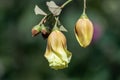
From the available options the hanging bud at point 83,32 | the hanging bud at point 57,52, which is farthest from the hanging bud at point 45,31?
the hanging bud at point 83,32

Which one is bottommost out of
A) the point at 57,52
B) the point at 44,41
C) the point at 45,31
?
the point at 44,41

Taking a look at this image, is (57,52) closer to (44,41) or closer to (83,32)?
(83,32)

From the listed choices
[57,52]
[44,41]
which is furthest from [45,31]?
[44,41]

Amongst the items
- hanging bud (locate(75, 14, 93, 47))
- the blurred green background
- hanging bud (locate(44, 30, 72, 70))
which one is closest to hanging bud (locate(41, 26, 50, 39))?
hanging bud (locate(44, 30, 72, 70))

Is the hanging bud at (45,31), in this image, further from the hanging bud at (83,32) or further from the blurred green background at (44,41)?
the blurred green background at (44,41)

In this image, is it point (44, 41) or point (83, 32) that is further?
point (44, 41)
